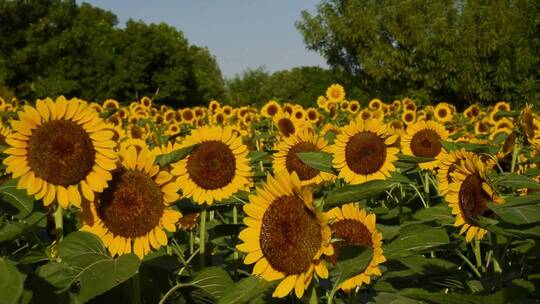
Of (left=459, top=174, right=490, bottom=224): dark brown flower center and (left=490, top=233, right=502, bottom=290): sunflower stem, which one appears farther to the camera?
(left=490, top=233, right=502, bottom=290): sunflower stem

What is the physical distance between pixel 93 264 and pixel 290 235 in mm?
481

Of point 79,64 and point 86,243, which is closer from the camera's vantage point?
point 86,243

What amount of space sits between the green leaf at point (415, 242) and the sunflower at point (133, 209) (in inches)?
24.3

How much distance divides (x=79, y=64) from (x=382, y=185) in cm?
3075

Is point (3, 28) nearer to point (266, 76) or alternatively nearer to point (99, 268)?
point (266, 76)

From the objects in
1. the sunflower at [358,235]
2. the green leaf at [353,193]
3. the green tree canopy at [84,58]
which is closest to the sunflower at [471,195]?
the sunflower at [358,235]

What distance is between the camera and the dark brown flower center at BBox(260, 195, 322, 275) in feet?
4.94

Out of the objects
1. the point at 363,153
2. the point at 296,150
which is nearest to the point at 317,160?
the point at 363,153

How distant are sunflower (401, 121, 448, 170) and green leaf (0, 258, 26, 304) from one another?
305 centimetres

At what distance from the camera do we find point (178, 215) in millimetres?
1933

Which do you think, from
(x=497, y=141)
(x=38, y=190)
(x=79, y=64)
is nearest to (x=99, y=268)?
(x=38, y=190)

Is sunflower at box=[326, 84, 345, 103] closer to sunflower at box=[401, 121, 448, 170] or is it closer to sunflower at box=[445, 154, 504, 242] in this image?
sunflower at box=[401, 121, 448, 170]

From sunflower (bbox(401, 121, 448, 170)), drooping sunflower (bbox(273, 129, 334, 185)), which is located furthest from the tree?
drooping sunflower (bbox(273, 129, 334, 185))

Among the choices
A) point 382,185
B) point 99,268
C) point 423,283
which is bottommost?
point 423,283
